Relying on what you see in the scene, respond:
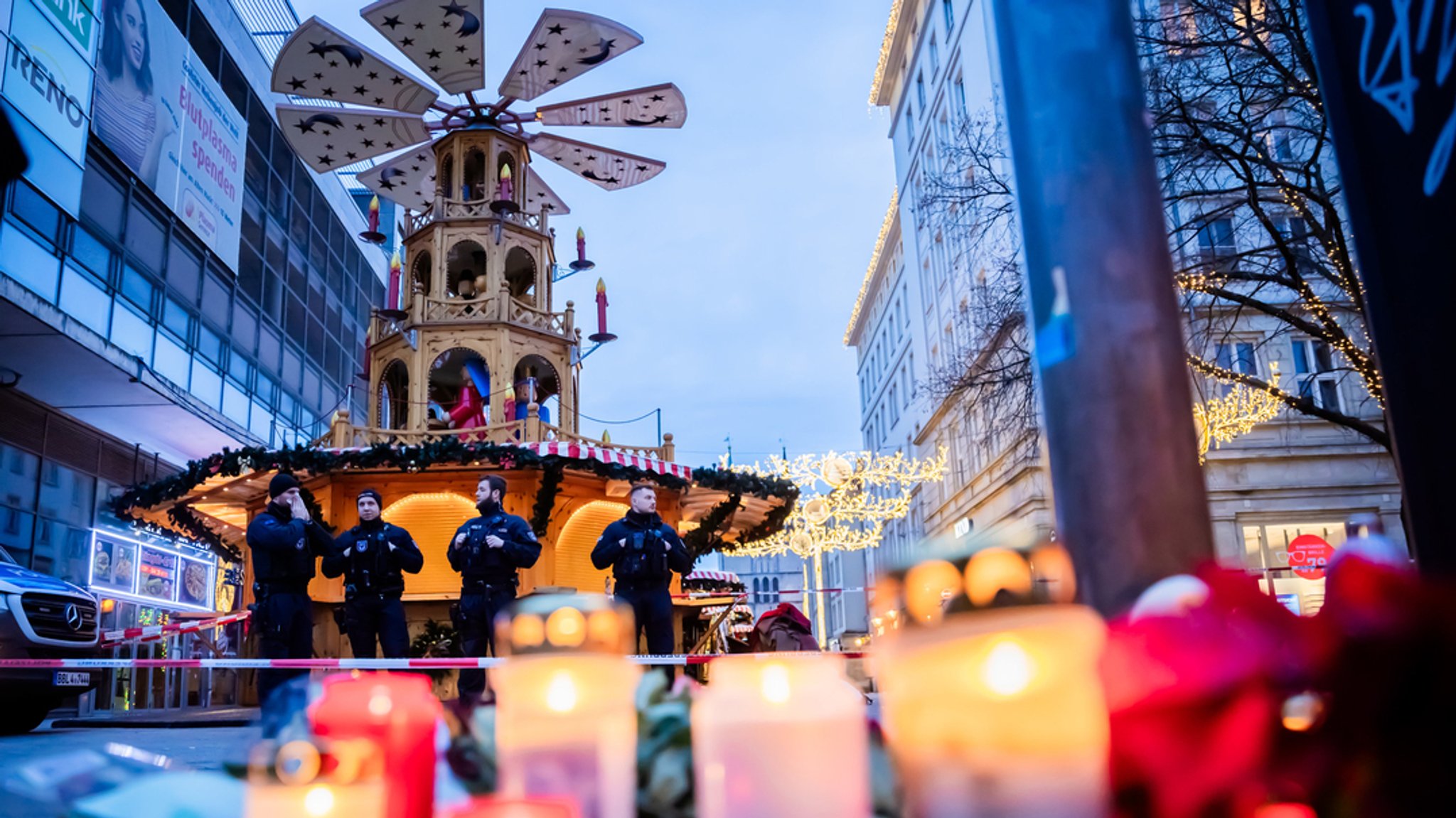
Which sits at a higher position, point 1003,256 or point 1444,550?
point 1003,256

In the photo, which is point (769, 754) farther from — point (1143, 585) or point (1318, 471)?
point (1318, 471)

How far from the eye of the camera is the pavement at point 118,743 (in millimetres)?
1352

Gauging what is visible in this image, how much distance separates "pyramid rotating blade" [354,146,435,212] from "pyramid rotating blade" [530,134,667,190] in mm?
2522

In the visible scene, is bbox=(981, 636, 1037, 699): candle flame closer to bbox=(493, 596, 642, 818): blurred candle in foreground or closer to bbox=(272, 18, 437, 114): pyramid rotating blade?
bbox=(493, 596, 642, 818): blurred candle in foreground

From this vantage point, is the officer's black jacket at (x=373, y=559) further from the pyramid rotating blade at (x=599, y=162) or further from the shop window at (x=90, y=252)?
the shop window at (x=90, y=252)

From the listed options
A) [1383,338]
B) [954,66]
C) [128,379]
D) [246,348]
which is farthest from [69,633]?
[954,66]

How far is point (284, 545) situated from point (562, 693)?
767 centimetres

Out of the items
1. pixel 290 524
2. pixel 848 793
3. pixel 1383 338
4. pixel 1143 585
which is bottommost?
pixel 848 793

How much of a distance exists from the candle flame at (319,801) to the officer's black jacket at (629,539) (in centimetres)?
785

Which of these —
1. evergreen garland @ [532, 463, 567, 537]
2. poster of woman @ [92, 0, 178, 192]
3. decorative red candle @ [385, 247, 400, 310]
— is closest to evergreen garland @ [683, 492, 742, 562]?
evergreen garland @ [532, 463, 567, 537]

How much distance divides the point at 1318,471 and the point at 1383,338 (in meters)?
26.6

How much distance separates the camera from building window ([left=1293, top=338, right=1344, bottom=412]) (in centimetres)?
2425

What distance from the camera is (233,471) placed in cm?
1425

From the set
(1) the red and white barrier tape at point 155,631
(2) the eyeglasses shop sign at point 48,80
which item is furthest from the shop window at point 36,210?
(1) the red and white barrier tape at point 155,631
